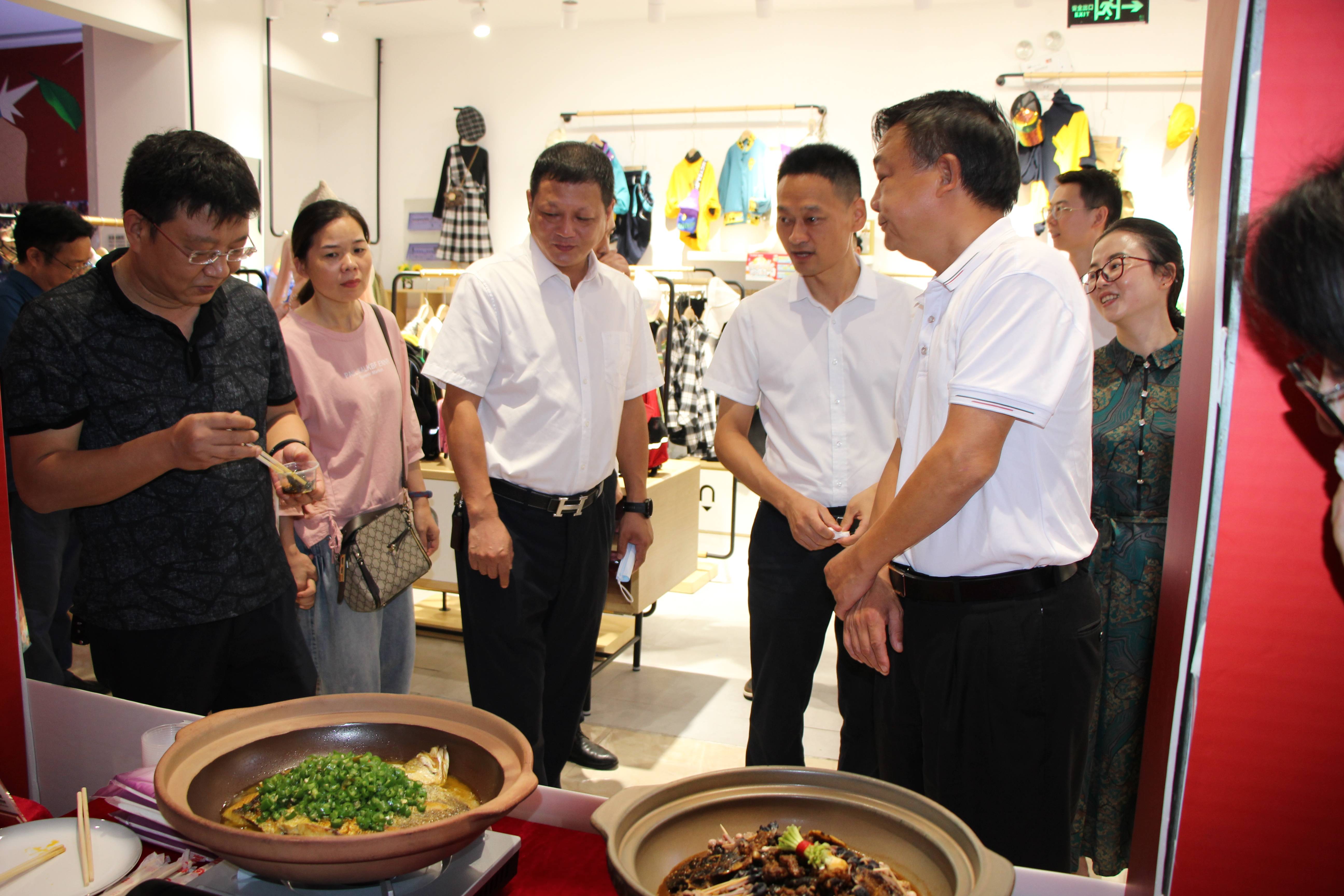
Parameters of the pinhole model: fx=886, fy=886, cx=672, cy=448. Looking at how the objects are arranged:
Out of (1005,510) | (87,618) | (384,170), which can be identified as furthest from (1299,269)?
(384,170)

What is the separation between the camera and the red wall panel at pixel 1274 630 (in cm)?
73

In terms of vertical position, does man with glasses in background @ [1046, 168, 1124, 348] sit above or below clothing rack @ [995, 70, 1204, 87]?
below

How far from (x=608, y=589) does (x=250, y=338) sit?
202 cm

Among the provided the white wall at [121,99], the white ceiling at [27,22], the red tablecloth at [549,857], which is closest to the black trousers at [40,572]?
the red tablecloth at [549,857]

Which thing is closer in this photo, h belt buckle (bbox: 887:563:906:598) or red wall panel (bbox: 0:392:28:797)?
red wall panel (bbox: 0:392:28:797)

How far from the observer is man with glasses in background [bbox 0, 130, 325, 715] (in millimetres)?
1459

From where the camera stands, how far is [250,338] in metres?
1.76

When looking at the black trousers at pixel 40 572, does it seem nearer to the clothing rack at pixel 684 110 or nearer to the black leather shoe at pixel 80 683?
the black leather shoe at pixel 80 683

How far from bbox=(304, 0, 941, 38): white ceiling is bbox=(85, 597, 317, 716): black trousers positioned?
6169 mm

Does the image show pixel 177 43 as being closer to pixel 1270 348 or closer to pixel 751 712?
pixel 751 712

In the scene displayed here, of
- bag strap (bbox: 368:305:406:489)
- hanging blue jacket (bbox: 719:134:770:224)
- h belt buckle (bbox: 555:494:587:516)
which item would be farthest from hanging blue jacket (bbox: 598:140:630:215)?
h belt buckle (bbox: 555:494:587:516)

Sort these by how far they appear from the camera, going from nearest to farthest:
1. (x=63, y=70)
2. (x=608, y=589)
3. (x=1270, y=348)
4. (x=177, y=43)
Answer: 1. (x=1270, y=348)
2. (x=608, y=589)
3. (x=177, y=43)
4. (x=63, y=70)

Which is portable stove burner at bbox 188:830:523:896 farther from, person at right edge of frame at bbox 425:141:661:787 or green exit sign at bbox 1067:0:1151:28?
green exit sign at bbox 1067:0:1151:28

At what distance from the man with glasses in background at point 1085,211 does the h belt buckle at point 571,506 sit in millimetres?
1956
